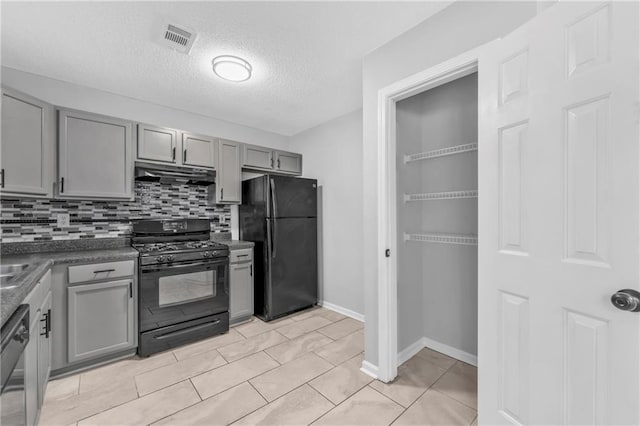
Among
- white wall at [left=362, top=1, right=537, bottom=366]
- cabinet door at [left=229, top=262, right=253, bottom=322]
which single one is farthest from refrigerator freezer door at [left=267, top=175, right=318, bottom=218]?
white wall at [left=362, top=1, right=537, bottom=366]

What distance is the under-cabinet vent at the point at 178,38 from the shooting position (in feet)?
6.03

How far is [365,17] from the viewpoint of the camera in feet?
5.76

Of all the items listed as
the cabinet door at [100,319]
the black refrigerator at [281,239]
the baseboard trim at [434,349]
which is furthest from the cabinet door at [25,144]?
the baseboard trim at [434,349]

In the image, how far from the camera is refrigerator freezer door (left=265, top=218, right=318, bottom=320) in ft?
10.3

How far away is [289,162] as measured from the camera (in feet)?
12.8

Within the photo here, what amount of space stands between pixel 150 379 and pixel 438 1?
10.7ft

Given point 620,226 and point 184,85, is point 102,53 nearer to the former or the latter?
point 184,85

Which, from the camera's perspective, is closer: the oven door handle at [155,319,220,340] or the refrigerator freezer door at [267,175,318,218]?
the oven door handle at [155,319,220,340]

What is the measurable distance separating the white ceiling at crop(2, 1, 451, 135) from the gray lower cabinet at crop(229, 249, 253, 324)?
1.78 meters

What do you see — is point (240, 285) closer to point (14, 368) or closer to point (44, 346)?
point (44, 346)

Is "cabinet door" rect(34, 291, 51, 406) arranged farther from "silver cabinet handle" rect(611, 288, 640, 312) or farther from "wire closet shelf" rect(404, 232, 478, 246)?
"silver cabinet handle" rect(611, 288, 640, 312)

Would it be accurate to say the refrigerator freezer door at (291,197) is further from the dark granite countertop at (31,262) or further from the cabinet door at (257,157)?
the dark granite countertop at (31,262)

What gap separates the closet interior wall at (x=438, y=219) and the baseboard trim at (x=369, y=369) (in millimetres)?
342

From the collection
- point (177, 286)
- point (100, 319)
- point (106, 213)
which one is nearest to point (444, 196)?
point (177, 286)
